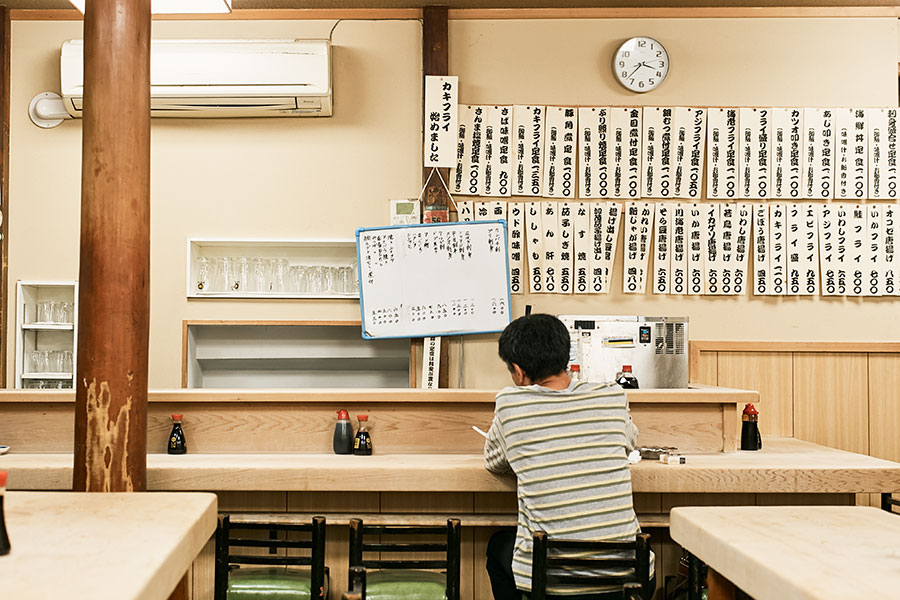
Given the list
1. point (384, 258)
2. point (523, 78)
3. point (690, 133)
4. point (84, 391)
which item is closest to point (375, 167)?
point (384, 258)

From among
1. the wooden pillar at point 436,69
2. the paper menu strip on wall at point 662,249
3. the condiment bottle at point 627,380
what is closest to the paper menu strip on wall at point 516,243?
the wooden pillar at point 436,69

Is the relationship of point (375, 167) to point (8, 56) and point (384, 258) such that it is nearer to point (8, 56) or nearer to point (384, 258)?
point (384, 258)

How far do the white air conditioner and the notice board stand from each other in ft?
2.96

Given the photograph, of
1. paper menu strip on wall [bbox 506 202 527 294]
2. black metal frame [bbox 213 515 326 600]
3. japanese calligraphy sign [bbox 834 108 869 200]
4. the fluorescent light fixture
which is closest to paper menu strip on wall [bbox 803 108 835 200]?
japanese calligraphy sign [bbox 834 108 869 200]

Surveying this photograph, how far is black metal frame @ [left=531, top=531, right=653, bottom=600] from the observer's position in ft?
6.99

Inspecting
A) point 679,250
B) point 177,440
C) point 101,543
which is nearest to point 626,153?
point 679,250

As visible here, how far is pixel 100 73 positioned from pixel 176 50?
219 cm

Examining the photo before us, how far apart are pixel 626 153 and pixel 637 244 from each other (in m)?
0.54

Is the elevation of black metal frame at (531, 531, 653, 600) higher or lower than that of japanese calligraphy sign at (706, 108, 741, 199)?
lower

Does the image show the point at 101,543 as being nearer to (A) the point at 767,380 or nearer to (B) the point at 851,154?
(A) the point at 767,380

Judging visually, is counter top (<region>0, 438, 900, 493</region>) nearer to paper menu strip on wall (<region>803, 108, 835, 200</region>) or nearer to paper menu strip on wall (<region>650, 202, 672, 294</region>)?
paper menu strip on wall (<region>650, 202, 672, 294</region>)

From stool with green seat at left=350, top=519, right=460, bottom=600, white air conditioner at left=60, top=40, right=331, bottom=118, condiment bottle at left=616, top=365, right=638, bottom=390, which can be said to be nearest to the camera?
stool with green seat at left=350, top=519, right=460, bottom=600

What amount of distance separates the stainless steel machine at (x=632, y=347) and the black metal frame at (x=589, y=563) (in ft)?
7.08

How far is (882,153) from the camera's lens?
15.3 feet
